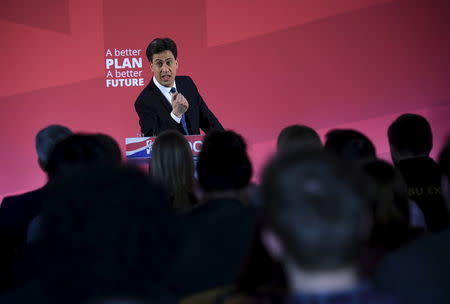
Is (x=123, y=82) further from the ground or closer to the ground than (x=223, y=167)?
further from the ground

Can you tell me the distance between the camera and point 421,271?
1331 millimetres

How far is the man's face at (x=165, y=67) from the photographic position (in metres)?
5.60

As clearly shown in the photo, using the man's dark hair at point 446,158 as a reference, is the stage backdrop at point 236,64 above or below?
above

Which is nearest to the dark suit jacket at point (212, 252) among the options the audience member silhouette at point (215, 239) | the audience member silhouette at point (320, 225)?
the audience member silhouette at point (215, 239)

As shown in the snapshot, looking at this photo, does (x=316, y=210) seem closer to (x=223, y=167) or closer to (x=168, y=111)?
(x=223, y=167)

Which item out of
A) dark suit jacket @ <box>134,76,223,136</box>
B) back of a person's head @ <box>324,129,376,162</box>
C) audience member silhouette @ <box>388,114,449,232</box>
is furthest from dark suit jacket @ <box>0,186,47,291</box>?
dark suit jacket @ <box>134,76,223,136</box>

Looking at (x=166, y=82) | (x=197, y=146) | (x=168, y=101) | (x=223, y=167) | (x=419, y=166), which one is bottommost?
(x=197, y=146)

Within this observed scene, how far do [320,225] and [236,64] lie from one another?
5.07 metres

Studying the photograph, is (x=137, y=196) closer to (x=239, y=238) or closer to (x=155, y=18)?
(x=239, y=238)

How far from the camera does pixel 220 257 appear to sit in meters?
1.72

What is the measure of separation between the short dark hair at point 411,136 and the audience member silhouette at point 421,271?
1402 millimetres

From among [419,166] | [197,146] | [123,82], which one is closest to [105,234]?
[419,166]

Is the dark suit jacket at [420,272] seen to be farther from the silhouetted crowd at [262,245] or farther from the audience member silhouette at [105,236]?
the audience member silhouette at [105,236]

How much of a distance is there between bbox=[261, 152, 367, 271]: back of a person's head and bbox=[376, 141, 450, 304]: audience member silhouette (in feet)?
1.28
